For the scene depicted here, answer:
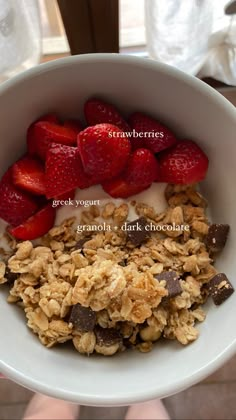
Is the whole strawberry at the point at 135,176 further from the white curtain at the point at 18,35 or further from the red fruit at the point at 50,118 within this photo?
the white curtain at the point at 18,35

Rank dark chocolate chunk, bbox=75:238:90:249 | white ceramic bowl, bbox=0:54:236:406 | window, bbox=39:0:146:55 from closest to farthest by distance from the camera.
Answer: white ceramic bowl, bbox=0:54:236:406 < dark chocolate chunk, bbox=75:238:90:249 < window, bbox=39:0:146:55

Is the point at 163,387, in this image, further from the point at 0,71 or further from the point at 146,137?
the point at 0,71

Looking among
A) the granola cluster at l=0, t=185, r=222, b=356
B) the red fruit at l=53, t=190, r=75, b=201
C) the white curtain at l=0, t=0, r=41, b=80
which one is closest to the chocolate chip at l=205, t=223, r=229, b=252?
the granola cluster at l=0, t=185, r=222, b=356

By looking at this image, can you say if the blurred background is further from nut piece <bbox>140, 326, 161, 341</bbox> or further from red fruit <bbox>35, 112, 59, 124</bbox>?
nut piece <bbox>140, 326, 161, 341</bbox>

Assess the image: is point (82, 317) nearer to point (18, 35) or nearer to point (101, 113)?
point (101, 113)

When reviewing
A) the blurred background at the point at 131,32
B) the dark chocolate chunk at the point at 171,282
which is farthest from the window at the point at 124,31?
the dark chocolate chunk at the point at 171,282

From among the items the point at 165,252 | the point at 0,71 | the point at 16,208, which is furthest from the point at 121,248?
the point at 0,71
